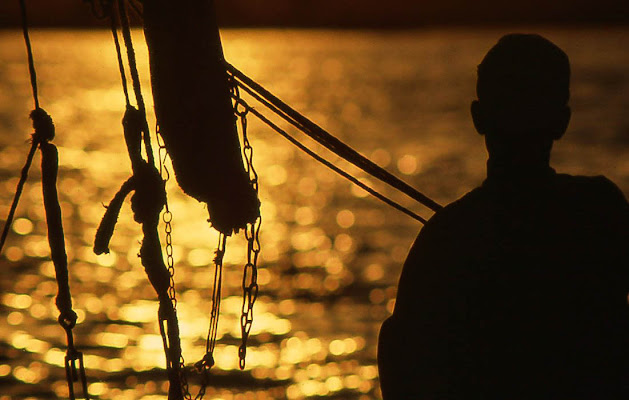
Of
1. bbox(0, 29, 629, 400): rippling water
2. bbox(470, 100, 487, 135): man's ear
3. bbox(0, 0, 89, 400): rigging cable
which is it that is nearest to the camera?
bbox(470, 100, 487, 135): man's ear

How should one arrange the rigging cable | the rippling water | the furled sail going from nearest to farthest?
the furled sail < the rigging cable < the rippling water

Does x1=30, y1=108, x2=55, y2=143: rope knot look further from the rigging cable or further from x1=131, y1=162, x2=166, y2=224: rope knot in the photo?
x1=131, y1=162, x2=166, y2=224: rope knot

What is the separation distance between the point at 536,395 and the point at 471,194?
565mm

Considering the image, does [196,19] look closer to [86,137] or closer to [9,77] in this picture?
[86,137]

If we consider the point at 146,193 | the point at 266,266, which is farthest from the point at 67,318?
the point at 266,266

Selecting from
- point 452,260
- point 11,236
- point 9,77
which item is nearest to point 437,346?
point 452,260

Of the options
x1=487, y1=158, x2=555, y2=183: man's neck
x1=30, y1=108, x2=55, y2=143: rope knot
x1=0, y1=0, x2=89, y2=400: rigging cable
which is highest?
x1=30, y1=108, x2=55, y2=143: rope knot

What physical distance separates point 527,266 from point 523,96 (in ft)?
1.49

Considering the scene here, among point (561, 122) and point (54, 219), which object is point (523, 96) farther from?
point (54, 219)

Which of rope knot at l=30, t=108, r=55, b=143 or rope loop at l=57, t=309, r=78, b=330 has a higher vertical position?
rope knot at l=30, t=108, r=55, b=143

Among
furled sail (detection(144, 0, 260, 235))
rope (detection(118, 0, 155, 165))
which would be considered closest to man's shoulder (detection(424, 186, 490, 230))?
furled sail (detection(144, 0, 260, 235))

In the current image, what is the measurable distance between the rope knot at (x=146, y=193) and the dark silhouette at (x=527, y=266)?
2079 mm

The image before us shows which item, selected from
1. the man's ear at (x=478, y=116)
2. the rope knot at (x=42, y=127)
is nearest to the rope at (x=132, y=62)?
the rope knot at (x=42, y=127)

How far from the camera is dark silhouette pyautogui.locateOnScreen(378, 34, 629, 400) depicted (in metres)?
2.80
